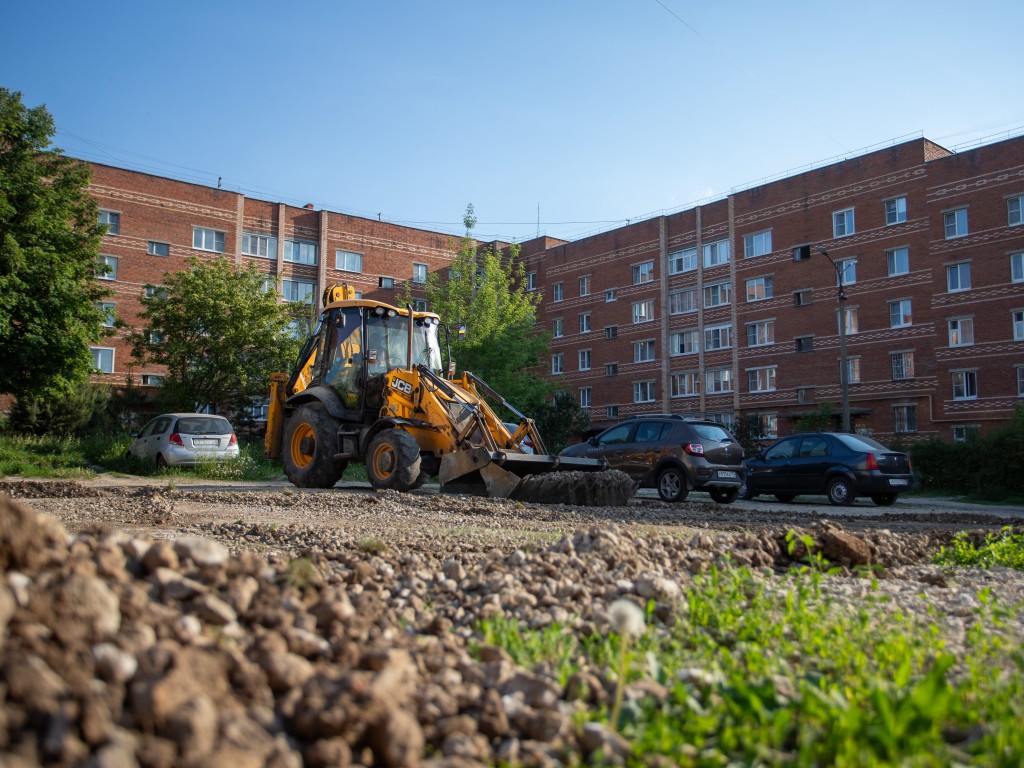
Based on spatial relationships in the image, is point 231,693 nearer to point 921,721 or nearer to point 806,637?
point 921,721

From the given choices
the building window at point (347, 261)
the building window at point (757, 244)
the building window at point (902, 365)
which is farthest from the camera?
the building window at point (347, 261)

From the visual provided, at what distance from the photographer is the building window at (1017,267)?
128ft

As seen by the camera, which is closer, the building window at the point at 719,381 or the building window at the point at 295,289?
the building window at the point at 719,381

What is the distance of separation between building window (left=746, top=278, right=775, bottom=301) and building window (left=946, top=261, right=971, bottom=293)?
10016mm

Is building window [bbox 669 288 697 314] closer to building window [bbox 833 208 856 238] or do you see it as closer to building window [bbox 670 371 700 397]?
building window [bbox 670 371 700 397]

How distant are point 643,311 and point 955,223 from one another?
20528mm

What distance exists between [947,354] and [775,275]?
36.8 ft

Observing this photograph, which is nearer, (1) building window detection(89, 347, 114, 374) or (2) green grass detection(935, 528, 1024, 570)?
(2) green grass detection(935, 528, 1024, 570)

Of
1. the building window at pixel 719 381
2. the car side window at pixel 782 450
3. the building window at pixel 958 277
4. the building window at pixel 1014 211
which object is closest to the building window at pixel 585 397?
the building window at pixel 719 381

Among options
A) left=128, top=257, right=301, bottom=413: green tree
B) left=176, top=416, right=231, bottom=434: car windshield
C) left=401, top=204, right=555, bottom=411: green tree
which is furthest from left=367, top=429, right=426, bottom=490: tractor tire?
left=401, top=204, right=555, bottom=411: green tree

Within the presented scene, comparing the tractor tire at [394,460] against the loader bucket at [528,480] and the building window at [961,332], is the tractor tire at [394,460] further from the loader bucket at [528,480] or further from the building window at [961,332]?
the building window at [961,332]

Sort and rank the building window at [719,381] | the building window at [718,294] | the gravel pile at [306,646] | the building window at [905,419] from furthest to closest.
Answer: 1. the building window at [718,294]
2. the building window at [719,381]
3. the building window at [905,419]
4. the gravel pile at [306,646]

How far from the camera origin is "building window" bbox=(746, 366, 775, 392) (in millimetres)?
48369

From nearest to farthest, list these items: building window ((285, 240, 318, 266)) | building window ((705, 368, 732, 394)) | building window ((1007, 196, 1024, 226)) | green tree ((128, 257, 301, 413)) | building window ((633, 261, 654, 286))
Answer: green tree ((128, 257, 301, 413))
building window ((1007, 196, 1024, 226))
building window ((705, 368, 732, 394))
building window ((285, 240, 318, 266))
building window ((633, 261, 654, 286))
